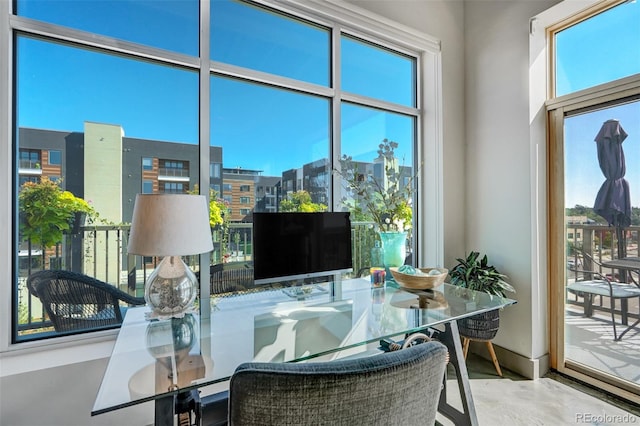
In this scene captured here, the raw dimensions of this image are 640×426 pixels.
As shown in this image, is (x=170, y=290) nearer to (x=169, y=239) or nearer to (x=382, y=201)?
(x=169, y=239)

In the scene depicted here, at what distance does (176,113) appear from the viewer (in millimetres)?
1923

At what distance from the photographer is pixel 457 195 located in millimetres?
2924

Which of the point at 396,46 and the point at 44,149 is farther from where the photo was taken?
the point at 396,46

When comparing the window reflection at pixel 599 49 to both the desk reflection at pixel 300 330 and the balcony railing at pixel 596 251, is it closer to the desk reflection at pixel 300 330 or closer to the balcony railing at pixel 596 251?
the balcony railing at pixel 596 251

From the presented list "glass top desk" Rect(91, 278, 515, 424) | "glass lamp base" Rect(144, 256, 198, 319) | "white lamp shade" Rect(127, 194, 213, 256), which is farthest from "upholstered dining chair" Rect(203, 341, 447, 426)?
"glass lamp base" Rect(144, 256, 198, 319)

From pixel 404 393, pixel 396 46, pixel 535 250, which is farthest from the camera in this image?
pixel 396 46

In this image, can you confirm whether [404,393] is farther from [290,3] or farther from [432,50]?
[432,50]

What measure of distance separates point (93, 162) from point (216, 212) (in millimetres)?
699

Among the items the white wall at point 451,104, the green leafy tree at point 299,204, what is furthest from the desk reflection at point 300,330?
the white wall at point 451,104

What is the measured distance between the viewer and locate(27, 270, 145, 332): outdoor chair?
1655mm

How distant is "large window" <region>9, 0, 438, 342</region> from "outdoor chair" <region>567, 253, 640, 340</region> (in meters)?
1.64

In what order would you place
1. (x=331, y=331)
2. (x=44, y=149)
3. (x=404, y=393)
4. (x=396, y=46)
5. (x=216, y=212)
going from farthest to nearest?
(x=396, y=46)
(x=216, y=212)
(x=44, y=149)
(x=331, y=331)
(x=404, y=393)

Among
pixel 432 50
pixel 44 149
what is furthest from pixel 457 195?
pixel 44 149

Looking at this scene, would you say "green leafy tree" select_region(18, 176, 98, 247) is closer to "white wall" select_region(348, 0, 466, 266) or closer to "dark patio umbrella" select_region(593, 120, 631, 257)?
"white wall" select_region(348, 0, 466, 266)
